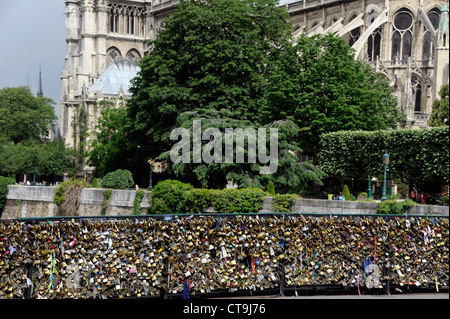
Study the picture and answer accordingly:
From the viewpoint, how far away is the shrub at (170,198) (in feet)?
99.3

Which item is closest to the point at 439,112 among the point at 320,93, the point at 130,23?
the point at 320,93

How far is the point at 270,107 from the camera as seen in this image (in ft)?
126

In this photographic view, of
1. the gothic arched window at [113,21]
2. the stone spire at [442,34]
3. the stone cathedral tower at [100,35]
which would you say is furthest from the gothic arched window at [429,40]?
the gothic arched window at [113,21]

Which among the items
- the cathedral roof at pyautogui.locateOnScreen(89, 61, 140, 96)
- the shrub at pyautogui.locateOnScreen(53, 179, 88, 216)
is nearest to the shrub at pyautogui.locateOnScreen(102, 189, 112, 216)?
the shrub at pyautogui.locateOnScreen(53, 179, 88, 216)

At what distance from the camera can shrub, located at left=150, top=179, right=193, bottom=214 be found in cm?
3026

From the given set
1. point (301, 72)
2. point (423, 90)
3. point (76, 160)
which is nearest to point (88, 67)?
point (76, 160)

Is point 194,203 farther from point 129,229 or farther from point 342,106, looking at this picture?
point 129,229

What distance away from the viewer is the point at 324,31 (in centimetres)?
6806

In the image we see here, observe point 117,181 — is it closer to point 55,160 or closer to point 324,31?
point 55,160

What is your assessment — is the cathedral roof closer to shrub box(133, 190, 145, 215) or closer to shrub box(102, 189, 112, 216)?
shrub box(102, 189, 112, 216)

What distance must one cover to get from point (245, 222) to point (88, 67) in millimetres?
77100

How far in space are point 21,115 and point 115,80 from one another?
12.3 m

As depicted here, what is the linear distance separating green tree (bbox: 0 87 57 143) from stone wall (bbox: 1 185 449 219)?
4164 centimetres

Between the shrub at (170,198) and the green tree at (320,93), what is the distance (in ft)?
26.7
